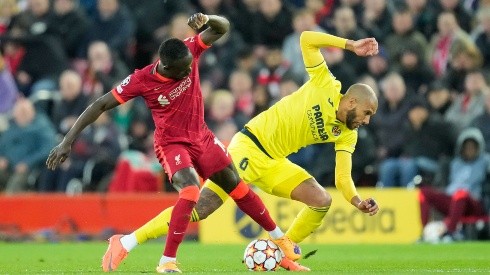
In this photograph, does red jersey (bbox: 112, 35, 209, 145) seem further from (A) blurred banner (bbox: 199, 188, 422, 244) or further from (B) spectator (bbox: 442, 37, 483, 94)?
(B) spectator (bbox: 442, 37, 483, 94)

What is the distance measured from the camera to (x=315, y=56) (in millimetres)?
13289

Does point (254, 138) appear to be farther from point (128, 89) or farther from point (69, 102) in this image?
point (69, 102)

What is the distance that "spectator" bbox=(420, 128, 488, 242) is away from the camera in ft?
62.4

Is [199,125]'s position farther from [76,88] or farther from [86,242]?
[76,88]

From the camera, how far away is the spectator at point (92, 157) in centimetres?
2094

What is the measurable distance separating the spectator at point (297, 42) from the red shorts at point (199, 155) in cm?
886

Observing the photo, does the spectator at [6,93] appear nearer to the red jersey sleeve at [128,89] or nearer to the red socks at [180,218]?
the red jersey sleeve at [128,89]

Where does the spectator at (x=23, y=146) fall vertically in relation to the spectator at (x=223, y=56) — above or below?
below

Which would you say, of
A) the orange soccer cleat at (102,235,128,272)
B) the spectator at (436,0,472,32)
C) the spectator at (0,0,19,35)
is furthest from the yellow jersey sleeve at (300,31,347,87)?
the spectator at (0,0,19,35)

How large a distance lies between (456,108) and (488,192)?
1857mm

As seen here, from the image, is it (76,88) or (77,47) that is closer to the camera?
(76,88)

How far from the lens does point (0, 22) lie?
23094 millimetres

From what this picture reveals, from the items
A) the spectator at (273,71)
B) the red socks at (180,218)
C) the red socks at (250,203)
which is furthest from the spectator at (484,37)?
the red socks at (180,218)

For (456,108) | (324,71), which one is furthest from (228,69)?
(324,71)
